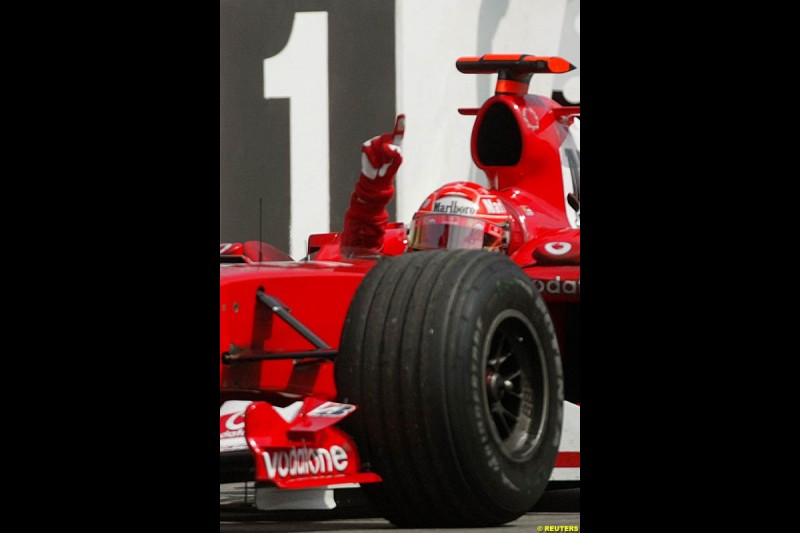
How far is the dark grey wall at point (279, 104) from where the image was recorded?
4.86 m

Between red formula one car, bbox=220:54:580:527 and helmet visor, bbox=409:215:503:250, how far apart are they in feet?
1.94

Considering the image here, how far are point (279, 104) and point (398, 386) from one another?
1.56m

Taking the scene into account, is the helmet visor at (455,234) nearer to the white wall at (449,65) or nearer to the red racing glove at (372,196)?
the red racing glove at (372,196)

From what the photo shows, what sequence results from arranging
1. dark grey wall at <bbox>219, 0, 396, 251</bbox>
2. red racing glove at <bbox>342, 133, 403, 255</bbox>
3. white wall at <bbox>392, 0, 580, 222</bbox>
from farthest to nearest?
red racing glove at <bbox>342, 133, 403, 255</bbox> → white wall at <bbox>392, 0, 580, 222</bbox> → dark grey wall at <bbox>219, 0, 396, 251</bbox>

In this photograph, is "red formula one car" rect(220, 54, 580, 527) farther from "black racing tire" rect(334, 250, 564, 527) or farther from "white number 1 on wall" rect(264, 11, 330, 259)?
"white number 1 on wall" rect(264, 11, 330, 259)

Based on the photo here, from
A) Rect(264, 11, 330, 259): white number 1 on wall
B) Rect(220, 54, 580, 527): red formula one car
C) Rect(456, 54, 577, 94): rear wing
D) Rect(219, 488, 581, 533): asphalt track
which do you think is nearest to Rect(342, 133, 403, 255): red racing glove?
Rect(264, 11, 330, 259): white number 1 on wall

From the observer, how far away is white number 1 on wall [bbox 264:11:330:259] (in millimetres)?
5191

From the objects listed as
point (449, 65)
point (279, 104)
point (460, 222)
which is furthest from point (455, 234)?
point (279, 104)

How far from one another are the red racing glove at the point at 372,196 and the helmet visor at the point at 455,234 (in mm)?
235

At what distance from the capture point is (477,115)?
6.04 m

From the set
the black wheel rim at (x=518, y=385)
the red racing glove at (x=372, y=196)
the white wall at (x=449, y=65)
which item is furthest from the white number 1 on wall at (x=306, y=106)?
the black wheel rim at (x=518, y=385)
